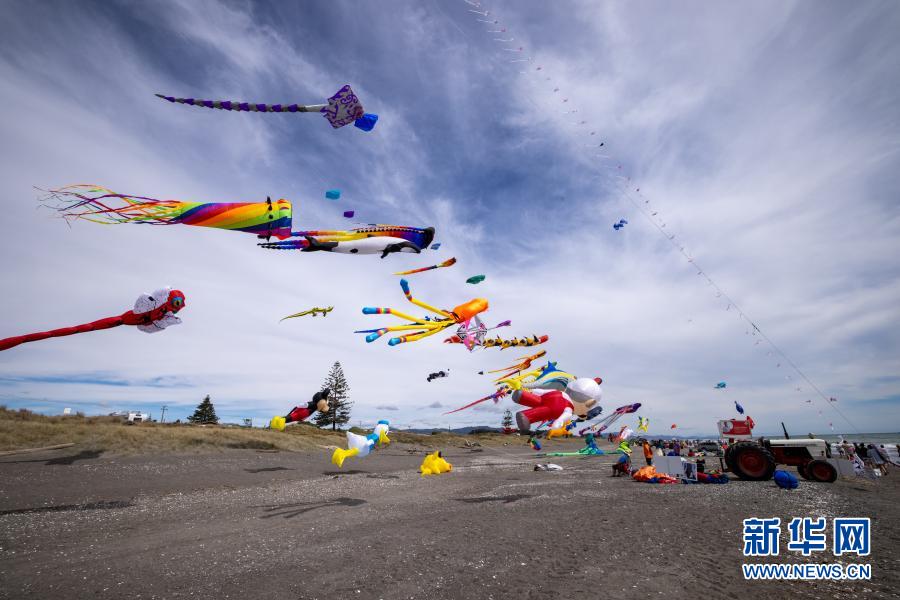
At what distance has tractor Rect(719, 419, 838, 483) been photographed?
17.9m

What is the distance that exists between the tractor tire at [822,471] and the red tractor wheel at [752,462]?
77.6 inches

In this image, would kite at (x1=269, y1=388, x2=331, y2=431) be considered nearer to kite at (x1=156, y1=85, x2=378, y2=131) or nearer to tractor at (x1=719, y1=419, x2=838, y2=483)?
kite at (x1=156, y1=85, x2=378, y2=131)

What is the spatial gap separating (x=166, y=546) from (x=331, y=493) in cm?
840

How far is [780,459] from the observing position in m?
19.8

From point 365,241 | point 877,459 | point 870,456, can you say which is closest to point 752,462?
point 877,459

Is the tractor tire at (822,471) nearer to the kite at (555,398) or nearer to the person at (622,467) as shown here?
the person at (622,467)

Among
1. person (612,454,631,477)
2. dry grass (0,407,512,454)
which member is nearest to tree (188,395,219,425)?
dry grass (0,407,512,454)

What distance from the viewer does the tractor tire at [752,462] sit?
17844 mm

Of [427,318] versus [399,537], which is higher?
[427,318]

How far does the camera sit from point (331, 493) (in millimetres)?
16703

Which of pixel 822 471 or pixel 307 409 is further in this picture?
pixel 822 471

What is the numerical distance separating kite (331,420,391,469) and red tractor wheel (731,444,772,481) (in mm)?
17693

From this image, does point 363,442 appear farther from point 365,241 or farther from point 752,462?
point 752,462

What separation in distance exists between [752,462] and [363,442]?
61.8ft
